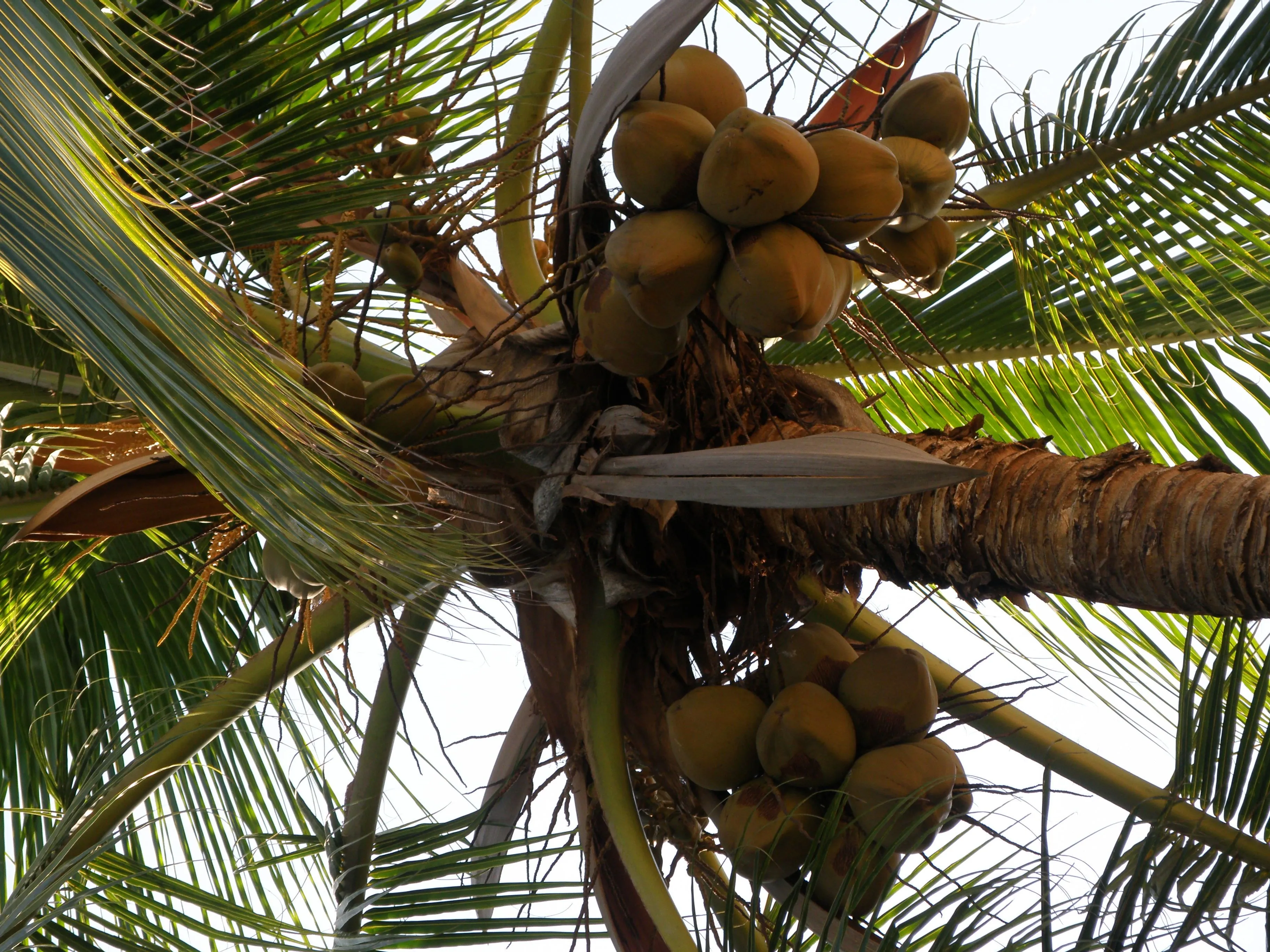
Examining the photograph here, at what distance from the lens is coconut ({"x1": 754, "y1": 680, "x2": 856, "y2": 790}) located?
1225 millimetres

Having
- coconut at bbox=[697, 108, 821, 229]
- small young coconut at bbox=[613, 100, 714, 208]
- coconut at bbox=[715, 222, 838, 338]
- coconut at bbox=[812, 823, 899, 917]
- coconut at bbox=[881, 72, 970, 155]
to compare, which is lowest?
coconut at bbox=[812, 823, 899, 917]

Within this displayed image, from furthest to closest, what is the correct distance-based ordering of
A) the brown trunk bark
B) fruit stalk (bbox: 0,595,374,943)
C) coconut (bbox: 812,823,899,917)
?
→ fruit stalk (bbox: 0,595,374,943) < coconut (bbox: 812,823,899,917) < the brown trunk bark

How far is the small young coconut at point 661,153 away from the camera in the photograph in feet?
3.65

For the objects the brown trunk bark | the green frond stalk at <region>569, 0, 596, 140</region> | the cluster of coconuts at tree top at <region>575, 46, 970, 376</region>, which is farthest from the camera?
the green frond stalk at <region>569, 0, 596, 140</region>

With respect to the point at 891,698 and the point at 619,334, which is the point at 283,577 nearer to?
the point at 619,334

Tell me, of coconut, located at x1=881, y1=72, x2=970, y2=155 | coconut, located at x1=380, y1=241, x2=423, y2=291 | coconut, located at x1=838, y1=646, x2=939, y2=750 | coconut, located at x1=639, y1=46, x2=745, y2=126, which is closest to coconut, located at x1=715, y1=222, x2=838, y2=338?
coconut, located at x1=639, y1=46, x2=745, y2=126

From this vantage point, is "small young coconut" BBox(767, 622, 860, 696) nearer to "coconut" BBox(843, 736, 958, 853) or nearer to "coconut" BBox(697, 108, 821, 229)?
"coconut" BBox(843, 736, 958, 853)

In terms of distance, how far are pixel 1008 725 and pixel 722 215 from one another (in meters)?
0.77

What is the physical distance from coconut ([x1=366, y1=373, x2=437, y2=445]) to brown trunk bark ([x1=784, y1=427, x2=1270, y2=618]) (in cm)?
47

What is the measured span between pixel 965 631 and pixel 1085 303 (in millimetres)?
677

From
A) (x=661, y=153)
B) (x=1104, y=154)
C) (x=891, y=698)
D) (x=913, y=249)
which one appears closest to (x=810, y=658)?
(x=891, y=698)

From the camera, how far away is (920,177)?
127 cm

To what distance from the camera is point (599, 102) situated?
1.14 m

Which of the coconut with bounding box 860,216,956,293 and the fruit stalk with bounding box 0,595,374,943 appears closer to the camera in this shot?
the coconut with bounding box 860,216,956,293
